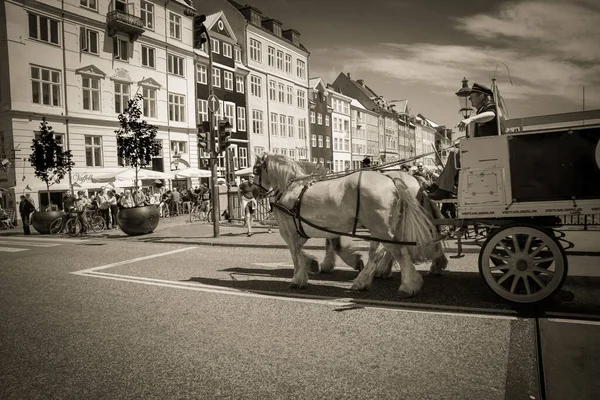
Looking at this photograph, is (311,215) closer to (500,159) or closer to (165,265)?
(500,159)

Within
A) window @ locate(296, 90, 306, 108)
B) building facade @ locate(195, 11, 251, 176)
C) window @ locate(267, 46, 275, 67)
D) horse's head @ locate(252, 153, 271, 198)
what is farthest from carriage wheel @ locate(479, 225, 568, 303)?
window @ locate(296, 90, 306, 108)

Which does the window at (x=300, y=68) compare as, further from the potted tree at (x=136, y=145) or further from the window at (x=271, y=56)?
the potted tree at (x=136, y=145)

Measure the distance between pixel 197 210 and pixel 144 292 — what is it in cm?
1510

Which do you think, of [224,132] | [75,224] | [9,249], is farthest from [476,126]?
[75,224]

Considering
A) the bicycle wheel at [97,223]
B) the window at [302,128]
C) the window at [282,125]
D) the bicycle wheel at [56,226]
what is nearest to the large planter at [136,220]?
the bicycle wheel at [97,223]

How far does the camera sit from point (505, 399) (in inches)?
119

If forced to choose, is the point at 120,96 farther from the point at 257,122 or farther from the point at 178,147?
the point at 257,122

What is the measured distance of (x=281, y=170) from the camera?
23.2 feet

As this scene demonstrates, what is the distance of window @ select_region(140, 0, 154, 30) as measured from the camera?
1277 inches

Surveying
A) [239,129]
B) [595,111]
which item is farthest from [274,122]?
[595,111]

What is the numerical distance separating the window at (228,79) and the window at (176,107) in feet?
21.4

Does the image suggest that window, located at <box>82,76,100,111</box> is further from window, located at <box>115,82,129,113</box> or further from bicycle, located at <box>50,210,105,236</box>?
bicycle, located at <box>50,210,105,236</box>

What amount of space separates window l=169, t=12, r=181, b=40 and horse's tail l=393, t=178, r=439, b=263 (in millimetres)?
34546

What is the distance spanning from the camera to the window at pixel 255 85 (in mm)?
44919
